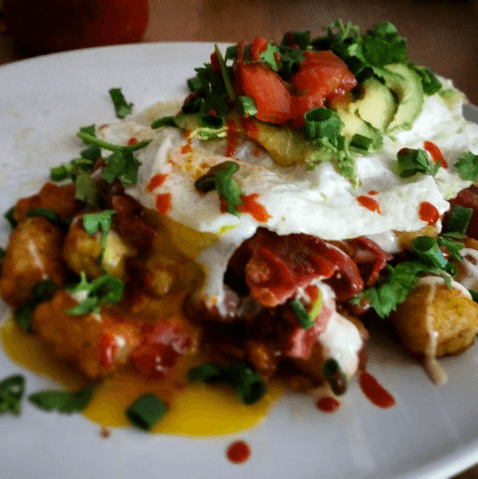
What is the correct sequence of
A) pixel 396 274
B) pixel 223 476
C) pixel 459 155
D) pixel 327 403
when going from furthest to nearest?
pixel 459 155 < pixel 396 274 < pixel 327 403 < pixel 223 476

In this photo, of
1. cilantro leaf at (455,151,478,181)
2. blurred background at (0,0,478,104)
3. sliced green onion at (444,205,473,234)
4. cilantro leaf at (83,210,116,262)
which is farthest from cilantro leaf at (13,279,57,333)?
blurred background at (0,0,478,104)

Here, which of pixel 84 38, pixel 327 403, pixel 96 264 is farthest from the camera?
pixel 84 38

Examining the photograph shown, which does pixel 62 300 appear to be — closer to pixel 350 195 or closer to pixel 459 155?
pixel 350 195

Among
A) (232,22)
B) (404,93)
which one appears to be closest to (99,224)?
(404,93)

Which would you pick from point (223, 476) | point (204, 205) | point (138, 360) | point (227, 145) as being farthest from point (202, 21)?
point (223, 476)

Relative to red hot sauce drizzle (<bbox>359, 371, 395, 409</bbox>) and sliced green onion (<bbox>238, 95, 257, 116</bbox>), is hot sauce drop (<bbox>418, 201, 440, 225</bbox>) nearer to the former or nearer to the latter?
red hot sauce drizzle (<bbox>359, 371, 395, 409</bbox>)

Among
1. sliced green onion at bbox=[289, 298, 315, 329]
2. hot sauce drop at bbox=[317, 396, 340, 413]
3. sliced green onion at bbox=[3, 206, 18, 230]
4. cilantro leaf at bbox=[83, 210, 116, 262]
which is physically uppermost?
sliced green onion at bbox=[289, 298, 315, 329]

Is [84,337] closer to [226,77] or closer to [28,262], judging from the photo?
[28,262]
